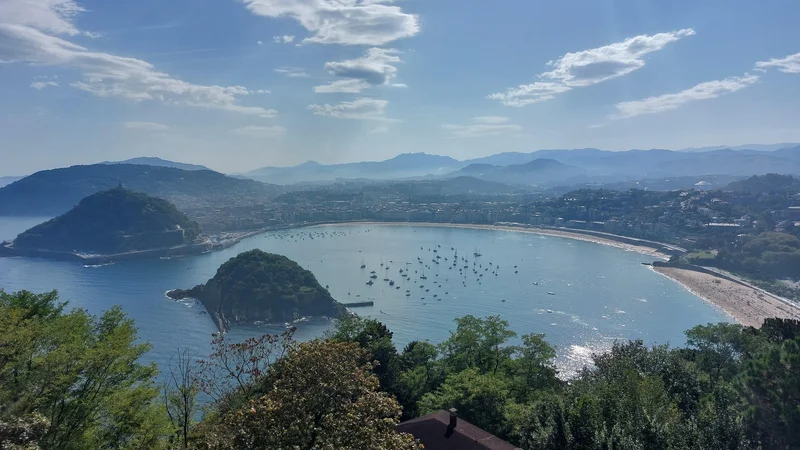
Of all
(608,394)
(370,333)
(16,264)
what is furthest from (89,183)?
(608,394)

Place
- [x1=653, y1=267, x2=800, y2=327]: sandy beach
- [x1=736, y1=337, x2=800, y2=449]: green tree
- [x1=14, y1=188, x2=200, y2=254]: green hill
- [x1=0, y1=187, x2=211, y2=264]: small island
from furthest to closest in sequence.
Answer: [x1=14, y1=188, x2=200, y2=254]: green hill → [x1=0, y1=187, x2=211, y2=264]: small island → [x1=653, y1=267, x2=800, y2=327]: sandy beach → [x1=736, y1=337, x2=800, y2=449]: green tree

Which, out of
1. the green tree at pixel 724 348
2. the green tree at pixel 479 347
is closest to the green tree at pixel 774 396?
A: the green tree at pixel 724 348

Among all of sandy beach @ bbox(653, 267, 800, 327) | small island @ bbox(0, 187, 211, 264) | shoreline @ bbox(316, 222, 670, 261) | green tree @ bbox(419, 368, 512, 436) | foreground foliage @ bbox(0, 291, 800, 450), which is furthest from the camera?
small island @ bbox(0, 187, 211, 264)

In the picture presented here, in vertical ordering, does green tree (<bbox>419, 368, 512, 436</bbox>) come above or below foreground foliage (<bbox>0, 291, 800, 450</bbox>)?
below

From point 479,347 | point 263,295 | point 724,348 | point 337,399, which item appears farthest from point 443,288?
point 337,399

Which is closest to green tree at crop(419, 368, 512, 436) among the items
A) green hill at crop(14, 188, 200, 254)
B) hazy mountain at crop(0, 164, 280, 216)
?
green hill at crop(14, 188, 200, 254)

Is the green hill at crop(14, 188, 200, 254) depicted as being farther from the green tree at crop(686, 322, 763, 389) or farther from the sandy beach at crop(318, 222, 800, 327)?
the green tree at crop(686, 322, 763, 389)

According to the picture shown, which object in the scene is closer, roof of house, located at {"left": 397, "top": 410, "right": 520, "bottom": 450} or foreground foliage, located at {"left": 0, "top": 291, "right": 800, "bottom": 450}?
foreground foliage, located at {"left": 0, "top": 291, "right": 800, "bottom": 450}

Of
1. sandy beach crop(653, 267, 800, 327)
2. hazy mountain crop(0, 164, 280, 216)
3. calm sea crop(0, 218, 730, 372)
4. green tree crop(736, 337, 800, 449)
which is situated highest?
hazy mountain crop(0, 164, 280, 216)

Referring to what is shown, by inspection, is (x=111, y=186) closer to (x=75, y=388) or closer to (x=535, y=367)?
(x=535, y=367)
